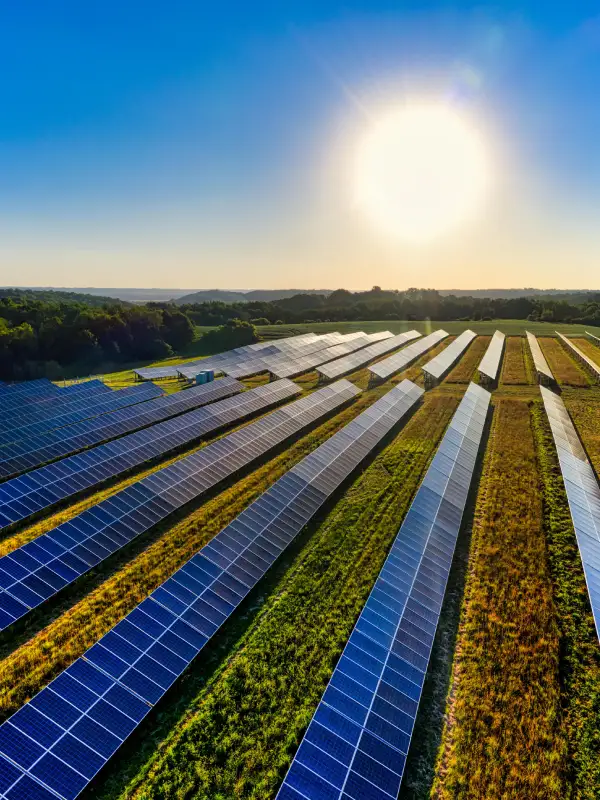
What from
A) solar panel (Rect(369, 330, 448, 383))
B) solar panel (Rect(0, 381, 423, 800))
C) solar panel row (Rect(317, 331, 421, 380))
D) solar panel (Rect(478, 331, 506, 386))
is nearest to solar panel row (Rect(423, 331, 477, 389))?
solar panel (Rect(369, 330, 448, 383))

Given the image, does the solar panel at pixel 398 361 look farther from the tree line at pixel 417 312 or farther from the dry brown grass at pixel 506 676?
the tree line at pixel 417 312

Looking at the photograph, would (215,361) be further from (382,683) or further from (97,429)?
(382,683)

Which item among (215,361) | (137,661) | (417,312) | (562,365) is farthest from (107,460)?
(417,312)

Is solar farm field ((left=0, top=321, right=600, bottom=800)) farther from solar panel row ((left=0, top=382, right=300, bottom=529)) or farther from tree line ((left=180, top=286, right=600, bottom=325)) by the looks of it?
tree line ((left=180, top=286, right=600, bottom=325))

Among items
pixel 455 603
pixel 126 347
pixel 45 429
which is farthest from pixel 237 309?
pixel 455 603

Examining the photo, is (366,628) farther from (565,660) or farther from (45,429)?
(45,429)

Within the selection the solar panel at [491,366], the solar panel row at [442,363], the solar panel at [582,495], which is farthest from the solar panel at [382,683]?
the solar panel at [491,366]
